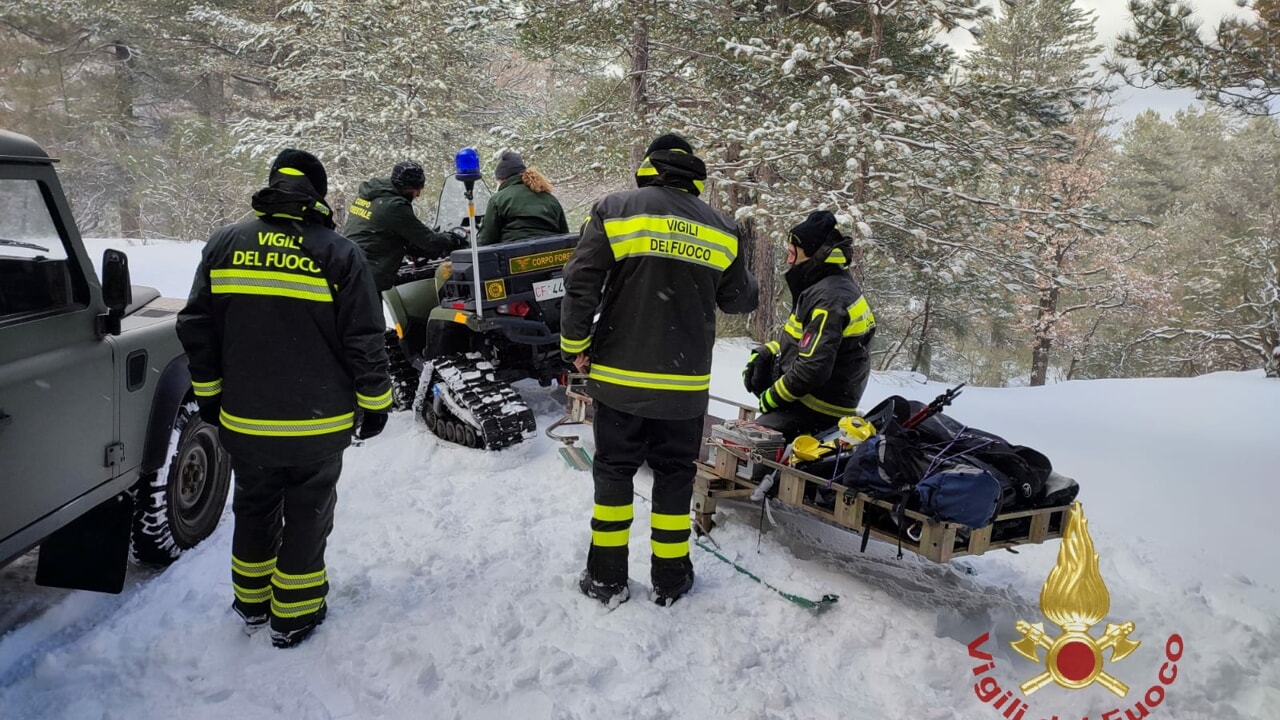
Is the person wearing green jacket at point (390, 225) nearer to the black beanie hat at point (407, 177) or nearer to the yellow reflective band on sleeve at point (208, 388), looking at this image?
the black beanie hat at point (407, 177)

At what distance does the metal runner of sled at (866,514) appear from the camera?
301 centimetres

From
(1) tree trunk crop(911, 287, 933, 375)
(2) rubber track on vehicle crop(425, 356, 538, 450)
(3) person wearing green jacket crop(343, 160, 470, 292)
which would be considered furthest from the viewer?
(1) tree trunk crop(911, 287, 933, 375)

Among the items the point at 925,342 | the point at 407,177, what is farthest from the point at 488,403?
the point at 925,342

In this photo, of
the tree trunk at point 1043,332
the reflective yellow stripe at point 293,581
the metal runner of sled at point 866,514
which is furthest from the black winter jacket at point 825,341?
the tree trunk at point 1043,332

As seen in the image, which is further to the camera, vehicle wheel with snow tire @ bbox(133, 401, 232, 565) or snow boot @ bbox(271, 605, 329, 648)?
vehicle wheel with snow tire @ bbox(133, 401, 232, 565)

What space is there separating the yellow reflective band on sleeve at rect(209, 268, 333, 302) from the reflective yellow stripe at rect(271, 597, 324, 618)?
125cm

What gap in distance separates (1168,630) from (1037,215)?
7.43m

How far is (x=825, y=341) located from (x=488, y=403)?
2583 mm

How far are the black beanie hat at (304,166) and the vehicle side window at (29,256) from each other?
0.85 m

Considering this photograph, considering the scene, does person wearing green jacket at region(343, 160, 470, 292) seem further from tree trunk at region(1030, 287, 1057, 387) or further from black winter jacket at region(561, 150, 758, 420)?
tree trunk at region(1030, 287, 1057, 387)

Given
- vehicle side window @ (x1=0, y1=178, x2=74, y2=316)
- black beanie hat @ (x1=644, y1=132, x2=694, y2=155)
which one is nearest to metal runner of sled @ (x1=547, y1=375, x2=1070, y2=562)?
black beanie hat @ (x1=644, y1=132, x2=694, y2=155)

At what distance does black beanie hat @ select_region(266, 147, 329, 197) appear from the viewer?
2873 mm

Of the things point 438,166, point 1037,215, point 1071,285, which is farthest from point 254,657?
point 438,166

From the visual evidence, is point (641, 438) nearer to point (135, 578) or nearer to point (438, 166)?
point (135, 578)
